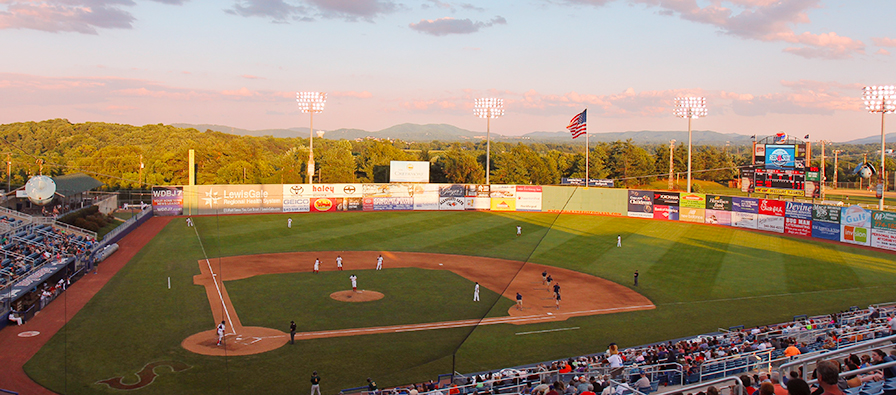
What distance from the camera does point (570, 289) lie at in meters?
28.7

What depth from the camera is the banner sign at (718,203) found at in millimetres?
48969

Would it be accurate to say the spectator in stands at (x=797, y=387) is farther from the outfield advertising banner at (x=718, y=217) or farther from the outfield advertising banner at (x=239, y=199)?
the outfield advertising banner at (x=239, y=199)

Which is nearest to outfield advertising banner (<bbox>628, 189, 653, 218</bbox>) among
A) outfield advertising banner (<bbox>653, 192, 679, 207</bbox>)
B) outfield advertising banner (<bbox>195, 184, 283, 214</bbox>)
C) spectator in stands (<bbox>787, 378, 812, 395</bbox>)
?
outfield advertising banner (<bbox>653, 192, 679, 207</bbox>)

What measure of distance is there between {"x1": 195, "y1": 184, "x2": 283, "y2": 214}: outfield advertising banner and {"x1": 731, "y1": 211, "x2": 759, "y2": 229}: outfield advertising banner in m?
41.7

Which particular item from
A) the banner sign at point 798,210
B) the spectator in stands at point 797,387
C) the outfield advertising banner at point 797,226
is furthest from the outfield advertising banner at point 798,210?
the spectator in stands at point 797,387

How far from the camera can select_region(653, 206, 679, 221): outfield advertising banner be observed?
5284cm

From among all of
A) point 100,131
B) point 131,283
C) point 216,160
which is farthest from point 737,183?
point 100,131

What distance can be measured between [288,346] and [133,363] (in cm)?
469

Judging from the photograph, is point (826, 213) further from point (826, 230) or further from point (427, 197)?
point (427, 197)

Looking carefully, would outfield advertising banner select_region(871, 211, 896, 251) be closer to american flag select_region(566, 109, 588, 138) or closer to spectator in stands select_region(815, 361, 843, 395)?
american flag select_region(566, 109, 588, 138)

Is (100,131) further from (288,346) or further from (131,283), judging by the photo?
(288,346)

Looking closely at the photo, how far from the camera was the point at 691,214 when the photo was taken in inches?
2029

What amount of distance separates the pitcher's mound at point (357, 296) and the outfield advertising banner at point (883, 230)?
34146 mm

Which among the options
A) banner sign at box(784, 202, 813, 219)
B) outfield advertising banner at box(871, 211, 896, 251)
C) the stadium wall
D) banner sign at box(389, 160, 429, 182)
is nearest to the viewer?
outfield advertising banner at box(871, 211, 896, 251)
